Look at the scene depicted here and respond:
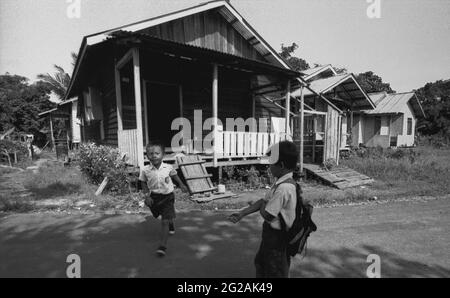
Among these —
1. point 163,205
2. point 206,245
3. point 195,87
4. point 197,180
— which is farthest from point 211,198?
point 195,87

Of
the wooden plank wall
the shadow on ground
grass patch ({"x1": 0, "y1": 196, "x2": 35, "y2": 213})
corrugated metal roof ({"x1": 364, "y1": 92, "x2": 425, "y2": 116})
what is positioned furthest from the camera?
corrugated metal roof ({"x1": 364, "y1": 92, "x2": 425, "y2": 116})

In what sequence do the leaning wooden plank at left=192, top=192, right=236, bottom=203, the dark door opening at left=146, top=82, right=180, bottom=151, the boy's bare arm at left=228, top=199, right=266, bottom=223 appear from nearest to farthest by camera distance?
the boy's bare arm at left=228, top=199, right=266, bottom=223, the leaning wooden plank at left=192, top=192, right=236, bottom=203, the dark door opening at left=146, top=82, right=180, bottom=151

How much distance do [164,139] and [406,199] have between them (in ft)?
25.0

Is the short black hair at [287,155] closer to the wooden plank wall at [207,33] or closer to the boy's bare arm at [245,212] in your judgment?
the boy's bare arm at [245,212]

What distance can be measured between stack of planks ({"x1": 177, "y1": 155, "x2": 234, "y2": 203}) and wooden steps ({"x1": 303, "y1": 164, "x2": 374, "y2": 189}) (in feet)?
11.7

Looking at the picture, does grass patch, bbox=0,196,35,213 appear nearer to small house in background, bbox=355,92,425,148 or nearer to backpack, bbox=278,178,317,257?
backpack, bbox=278,178,317,257

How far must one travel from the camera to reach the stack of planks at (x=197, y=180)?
632cm

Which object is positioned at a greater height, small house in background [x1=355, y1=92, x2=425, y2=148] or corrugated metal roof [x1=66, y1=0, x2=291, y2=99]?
Answer: corrugated metal roof [x1=66, y1=0, x2=291, y2=99]

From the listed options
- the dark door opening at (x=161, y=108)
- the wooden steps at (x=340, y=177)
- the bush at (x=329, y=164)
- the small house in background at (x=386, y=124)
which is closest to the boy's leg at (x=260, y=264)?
the wooden steps at (x=340, y=177)

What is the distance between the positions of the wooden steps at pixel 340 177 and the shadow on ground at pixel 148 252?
15.0ft

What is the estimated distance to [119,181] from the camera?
21.1 feet

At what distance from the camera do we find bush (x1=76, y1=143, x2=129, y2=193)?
6.44 m

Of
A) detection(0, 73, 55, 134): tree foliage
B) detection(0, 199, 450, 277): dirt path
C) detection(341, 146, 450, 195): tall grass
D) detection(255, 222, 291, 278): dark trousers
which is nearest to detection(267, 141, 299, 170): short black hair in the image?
detection(255, 222, 291, 278): dark trousers
